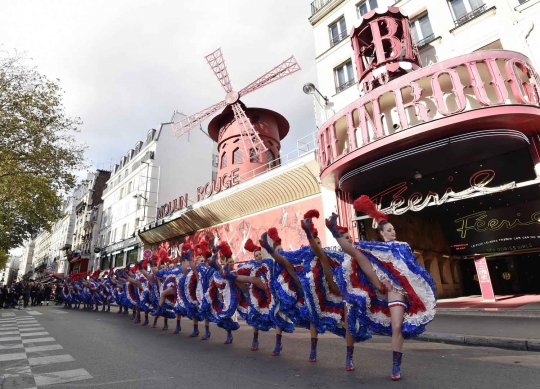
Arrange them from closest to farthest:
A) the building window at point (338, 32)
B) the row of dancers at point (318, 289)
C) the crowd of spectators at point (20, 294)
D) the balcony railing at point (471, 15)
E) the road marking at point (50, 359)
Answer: the row of dancers at point (318, 289) → the road marking at point (50, 359) → the balcony railing at point (471, 15) → the building window at point (338, 32) → the crowd of spectators at point (20, 294)

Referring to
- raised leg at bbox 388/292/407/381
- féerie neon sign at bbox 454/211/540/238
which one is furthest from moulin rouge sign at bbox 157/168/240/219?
raised leg at bbox 388/292/407/381

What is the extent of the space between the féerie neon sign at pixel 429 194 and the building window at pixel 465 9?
576 cm

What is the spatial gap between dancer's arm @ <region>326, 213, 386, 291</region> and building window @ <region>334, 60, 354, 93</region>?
1242 centimetres

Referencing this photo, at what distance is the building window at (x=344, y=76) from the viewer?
14.6 m

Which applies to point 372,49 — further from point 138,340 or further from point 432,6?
point 138,340

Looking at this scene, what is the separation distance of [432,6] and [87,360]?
51.5 ft

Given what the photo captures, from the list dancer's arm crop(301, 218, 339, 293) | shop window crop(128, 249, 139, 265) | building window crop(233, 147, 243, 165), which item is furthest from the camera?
shop window crop(128, 249, 139, 265)

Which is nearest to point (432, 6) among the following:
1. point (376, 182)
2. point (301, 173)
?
point (376, 182)

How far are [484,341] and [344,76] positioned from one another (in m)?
12.7

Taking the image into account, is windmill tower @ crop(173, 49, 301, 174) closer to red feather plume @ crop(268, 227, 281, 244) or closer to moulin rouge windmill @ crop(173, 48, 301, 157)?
moulin rouge windmill @ crop(173, 48, 301, 157)

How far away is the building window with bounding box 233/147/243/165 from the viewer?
74.8ft

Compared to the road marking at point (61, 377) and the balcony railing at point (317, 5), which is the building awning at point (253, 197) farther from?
the road marking at point (61, 377)

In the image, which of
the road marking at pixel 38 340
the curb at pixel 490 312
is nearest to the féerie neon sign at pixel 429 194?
the curb at pixel 490 312

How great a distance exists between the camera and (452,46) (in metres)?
11.4
